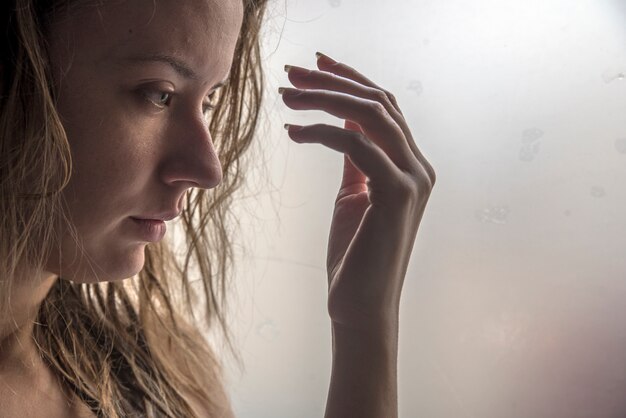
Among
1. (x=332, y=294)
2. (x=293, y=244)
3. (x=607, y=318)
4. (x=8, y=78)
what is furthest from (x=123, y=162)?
(x=607, y=318)

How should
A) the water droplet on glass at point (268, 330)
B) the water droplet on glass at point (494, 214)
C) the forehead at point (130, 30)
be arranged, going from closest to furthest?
the forehead at point (130, 30) → the water droplet on glass at point (494, 214) → the water droplet on glass at point (268, 330)

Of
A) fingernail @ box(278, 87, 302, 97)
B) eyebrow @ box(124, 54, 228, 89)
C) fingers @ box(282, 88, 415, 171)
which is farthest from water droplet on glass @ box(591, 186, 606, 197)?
eyebrow @ box(124, 54, 228, 89)

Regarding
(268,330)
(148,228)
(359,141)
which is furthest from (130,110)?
(268,330)

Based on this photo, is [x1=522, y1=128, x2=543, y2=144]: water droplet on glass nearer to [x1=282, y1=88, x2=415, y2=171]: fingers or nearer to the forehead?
[x1=282, y1=88, x2=415, y2=171]: fingers

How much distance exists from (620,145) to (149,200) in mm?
526

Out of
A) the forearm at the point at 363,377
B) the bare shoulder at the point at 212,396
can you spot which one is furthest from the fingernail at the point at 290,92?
the bare shoulder at the point at 212,396

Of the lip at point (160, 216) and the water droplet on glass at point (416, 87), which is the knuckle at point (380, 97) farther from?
the lip at point (160, 216)

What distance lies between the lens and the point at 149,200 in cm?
75

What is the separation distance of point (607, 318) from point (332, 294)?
1.07 feet

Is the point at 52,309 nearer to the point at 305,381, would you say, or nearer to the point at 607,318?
the point at 305,381

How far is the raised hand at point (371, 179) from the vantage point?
802 millimetres

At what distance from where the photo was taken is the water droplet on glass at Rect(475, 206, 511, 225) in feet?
3.01

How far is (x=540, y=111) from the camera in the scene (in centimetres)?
89

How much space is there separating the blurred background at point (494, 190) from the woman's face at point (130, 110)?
29 cm
